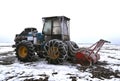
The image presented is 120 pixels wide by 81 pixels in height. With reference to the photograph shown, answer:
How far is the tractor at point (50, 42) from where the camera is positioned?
40.2 ft

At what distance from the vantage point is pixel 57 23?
525 inches

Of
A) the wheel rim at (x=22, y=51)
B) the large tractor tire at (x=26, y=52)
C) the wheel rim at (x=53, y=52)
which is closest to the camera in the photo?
the wheel rim at (x=53, y=52)

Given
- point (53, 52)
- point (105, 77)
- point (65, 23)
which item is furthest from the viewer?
point (65, 23)

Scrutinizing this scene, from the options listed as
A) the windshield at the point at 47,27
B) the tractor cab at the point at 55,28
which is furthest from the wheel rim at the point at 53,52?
the windshield at the point at 47,27

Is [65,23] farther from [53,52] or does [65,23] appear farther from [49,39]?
[53,52]

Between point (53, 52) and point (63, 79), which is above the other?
point (53, 52)

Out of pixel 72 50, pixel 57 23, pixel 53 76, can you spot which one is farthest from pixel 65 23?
pixel 53 76

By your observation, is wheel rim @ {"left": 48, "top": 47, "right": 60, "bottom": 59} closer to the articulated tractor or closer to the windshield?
the articulated tractor

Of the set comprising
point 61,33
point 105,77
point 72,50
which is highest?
point 61,33

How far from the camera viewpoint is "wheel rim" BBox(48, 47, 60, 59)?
39.8 feet

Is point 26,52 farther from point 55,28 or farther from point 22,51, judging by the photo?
point 55,28

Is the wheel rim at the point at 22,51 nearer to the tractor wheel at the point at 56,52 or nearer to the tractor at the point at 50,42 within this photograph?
the tractor at the point at 50,42

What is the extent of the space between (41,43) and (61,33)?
5.62 ft

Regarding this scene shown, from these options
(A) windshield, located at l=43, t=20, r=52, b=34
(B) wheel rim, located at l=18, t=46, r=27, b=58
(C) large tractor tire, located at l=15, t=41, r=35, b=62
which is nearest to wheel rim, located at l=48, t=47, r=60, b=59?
(C) large tractor tire, located at l=15, t=41, r=35, b=62
